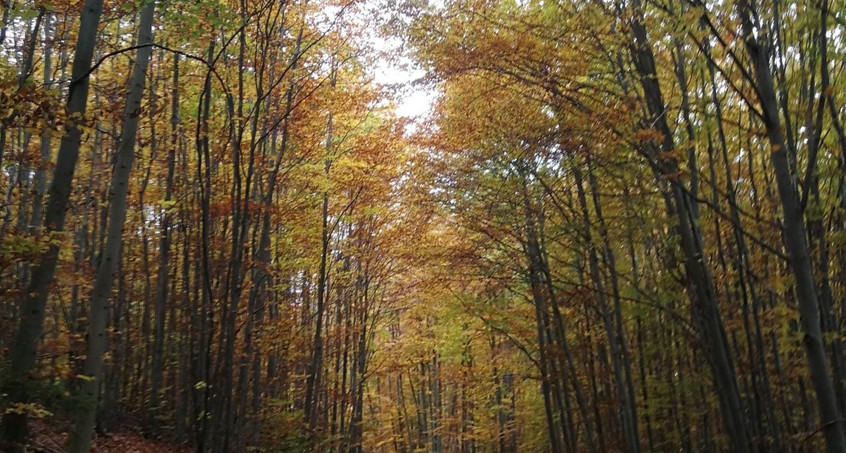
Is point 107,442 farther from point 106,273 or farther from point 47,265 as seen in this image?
point 47,265

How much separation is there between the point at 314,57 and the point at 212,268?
142 inches

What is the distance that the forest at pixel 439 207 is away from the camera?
465 centimetres

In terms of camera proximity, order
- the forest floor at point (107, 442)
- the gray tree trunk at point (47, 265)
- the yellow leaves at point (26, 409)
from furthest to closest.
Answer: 1. the forest floor at point (107, 442)
2. the gray tree trunk at point (47, 265)
3. the yellow leaves at point (26, 409)

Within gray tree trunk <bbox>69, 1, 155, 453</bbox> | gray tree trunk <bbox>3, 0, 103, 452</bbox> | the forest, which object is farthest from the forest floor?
gray tree trunk <bbox>3, 0, 103, 452</bbox>

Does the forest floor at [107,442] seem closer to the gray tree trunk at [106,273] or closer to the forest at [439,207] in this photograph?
the forest at [439,207]

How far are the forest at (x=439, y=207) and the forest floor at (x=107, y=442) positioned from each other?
0.25 feet

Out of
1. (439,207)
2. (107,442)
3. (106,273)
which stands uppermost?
(439,207)

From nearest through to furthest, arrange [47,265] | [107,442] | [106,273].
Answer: [47,265], [106,273], [107,442]

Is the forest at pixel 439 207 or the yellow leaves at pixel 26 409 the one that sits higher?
the forest at pixel 439 207

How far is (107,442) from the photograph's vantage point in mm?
8352

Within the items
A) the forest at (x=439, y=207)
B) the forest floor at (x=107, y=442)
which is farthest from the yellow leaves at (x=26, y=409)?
the forest floor at (x=107, y=442)

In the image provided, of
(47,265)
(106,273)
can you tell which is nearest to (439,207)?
(106,273)

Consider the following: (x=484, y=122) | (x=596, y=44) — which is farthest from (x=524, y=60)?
(x=484, y=122)

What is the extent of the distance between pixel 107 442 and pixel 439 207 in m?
6.31
